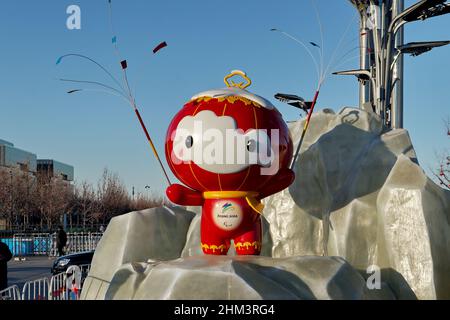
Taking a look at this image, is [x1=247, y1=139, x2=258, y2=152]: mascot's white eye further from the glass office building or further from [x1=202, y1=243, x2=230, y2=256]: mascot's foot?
the glass office building

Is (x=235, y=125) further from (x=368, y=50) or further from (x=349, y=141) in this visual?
(x=368, y=50)

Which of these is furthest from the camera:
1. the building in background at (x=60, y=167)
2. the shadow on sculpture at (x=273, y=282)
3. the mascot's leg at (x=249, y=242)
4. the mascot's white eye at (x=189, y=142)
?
the building in background at (x=60, y=167)

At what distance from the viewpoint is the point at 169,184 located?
7.04 metres

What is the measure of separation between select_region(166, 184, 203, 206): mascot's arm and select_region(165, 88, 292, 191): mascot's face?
0.10 meters

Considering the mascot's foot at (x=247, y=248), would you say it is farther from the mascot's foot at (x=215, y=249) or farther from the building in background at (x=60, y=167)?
the building in background at (x=60, y=167)

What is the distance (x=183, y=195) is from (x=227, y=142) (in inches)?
38.9

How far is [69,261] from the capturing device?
46.5 ft

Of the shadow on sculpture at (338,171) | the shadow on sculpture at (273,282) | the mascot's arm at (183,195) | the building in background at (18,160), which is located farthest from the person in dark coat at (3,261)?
the building in background at (18,160)

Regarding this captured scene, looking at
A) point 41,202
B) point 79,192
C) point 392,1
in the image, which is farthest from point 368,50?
point 79,192

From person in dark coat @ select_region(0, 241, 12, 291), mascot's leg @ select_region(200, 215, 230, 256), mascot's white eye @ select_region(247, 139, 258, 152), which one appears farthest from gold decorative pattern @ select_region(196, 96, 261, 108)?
person in dark coat @ select_region(0, 241, 12, 291)

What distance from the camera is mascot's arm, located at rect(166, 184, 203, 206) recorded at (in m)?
6.73

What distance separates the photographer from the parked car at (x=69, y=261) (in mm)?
13945

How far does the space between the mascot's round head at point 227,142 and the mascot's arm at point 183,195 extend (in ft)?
0.35

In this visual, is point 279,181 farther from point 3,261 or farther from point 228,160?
point 3,261
